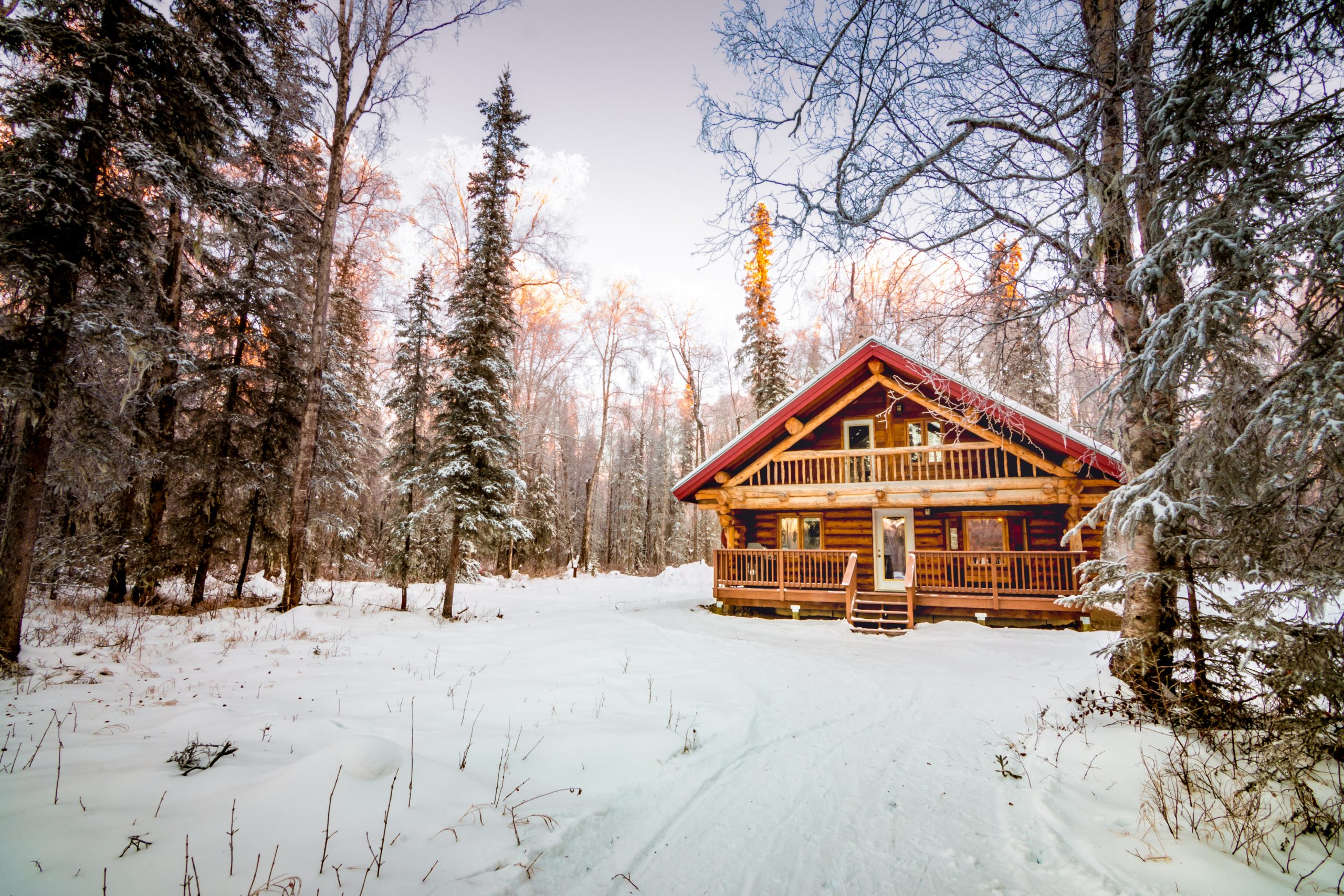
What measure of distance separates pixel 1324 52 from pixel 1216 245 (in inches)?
39.9

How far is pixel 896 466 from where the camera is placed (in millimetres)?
12297

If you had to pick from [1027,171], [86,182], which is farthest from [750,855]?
[86,182]

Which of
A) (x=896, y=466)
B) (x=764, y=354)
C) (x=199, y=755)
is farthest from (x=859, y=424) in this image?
(x=199, y=755)

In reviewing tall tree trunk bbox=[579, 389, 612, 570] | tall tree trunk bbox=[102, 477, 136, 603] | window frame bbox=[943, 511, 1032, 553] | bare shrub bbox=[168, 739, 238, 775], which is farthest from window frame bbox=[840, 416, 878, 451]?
tall tree trunk bbox=[102, 477, 136, 603]

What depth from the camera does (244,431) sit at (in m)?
10.2

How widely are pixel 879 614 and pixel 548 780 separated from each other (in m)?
9.50

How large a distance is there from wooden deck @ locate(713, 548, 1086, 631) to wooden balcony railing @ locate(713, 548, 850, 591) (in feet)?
0.06

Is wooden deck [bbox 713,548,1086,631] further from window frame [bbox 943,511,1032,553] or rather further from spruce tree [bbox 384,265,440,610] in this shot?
spruce tree [bbox 384,265,440,610]

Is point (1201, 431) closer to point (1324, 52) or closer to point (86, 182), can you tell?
point (1324, 52)

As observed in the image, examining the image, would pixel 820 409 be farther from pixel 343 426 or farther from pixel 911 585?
pixel 343 426

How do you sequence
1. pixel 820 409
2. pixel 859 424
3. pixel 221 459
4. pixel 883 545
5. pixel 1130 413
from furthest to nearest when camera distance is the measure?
1. pixel 883 545
2. pixel 859 424
3. pixel 820 409
4. pixel 221 459
5. pixel 1130 413

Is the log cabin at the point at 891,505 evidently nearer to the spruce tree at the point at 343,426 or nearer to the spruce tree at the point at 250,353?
the spruce tree at the point at 343,426

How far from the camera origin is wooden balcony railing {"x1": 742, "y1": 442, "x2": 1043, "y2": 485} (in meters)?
11.3

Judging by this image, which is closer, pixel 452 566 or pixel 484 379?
pixel 452 566
